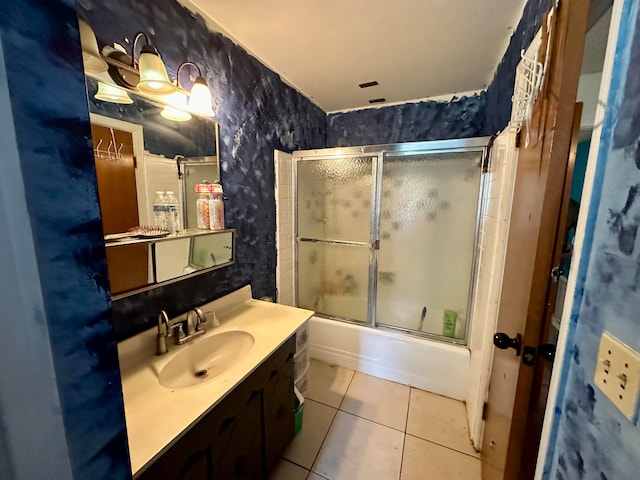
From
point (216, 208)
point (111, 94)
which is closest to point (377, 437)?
point (216, 208)

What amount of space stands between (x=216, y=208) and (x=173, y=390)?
2.75 feet

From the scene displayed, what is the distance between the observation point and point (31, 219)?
0.34 meters

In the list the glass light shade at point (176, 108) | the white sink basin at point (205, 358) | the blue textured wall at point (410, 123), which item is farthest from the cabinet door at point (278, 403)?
the blue textured wall at point (410, 123)

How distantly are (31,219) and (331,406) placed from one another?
1959 millimetres

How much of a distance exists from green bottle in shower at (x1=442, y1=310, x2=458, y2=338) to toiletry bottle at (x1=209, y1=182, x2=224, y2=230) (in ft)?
5.89

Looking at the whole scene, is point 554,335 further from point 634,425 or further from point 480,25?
point 480,25

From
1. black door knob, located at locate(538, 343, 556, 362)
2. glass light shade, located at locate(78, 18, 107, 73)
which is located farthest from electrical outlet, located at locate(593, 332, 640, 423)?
glass light shade, located at locate(78, 18, 107, 73)

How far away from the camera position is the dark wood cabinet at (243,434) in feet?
2.61

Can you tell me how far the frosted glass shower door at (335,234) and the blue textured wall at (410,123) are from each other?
601 mm

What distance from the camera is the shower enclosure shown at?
190 centimetres

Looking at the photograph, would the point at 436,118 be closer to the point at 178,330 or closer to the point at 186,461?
the point at 178,330

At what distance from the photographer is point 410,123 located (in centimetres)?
237

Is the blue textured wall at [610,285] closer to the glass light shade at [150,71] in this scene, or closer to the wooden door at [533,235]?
the wooden door at [533,235]

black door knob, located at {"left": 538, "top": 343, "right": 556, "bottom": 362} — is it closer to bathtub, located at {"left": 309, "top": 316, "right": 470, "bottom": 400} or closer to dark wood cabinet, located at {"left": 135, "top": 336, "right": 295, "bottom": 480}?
dark wood cabinet, located at {"left": 135, "top": 336, "right": 295, "bottom": 480}
